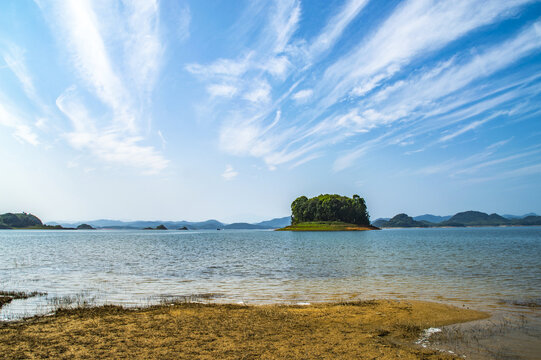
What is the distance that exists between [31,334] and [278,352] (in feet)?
29.5

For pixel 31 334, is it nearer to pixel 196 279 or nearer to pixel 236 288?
pixel 236 288

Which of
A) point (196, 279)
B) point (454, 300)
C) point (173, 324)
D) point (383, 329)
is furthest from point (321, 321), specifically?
point (196, 279)

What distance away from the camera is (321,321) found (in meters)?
13.7

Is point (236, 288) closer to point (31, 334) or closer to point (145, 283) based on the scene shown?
point (145, 283)

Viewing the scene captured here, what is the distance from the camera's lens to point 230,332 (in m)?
12.0

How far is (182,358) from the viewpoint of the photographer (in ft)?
30.6

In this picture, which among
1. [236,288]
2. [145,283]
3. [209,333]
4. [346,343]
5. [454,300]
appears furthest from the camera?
[145,283]

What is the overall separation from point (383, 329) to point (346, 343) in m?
2.62

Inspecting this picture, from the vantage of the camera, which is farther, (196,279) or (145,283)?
(196,279)

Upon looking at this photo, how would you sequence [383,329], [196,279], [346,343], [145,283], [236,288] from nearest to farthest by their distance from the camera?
[346,343], [383,329], [236,288], [145,283], [196,279]

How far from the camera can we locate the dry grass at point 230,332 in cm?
985

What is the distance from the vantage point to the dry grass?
9.85m

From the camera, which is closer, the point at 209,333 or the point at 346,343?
the point at 346,343

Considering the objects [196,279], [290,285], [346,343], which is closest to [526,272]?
[290,285]
